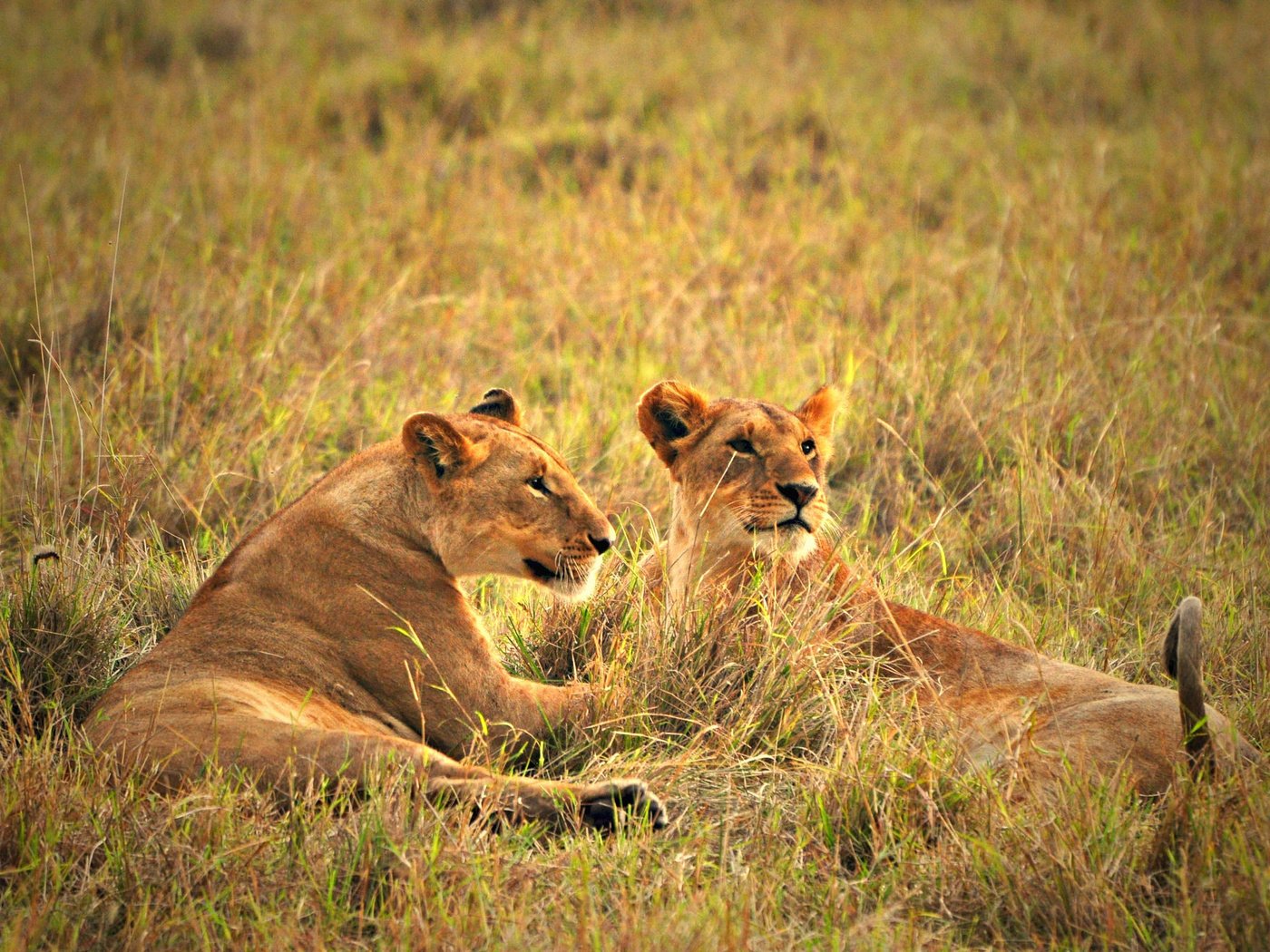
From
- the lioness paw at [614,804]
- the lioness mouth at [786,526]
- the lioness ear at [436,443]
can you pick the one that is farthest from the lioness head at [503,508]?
the lioness paw at [614,804]

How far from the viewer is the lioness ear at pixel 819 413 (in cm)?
423

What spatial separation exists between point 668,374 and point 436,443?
9.29 feet

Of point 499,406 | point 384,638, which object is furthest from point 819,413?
point 384,638

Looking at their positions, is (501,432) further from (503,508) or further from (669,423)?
(669,423)

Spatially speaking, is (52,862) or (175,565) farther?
(175,565)

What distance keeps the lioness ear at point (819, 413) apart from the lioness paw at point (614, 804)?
1.55 m

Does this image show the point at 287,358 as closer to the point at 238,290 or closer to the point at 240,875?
the point at 238,290

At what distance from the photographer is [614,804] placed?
2986 millimetres

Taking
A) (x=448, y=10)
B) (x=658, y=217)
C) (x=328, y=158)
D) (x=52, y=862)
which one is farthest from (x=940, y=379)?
(x=448, y=10)

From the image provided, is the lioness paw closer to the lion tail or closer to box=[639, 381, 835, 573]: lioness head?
box=[639, 381, 835, 573]: lioness head

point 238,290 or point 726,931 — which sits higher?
point 726,931

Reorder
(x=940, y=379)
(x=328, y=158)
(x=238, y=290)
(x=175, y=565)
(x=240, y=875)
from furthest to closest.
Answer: (x=328, y=158)
(x=238, y=290)
(x=940, y=379)
(x=175, y=565)
(x=240, y=875)

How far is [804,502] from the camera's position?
3826 millimetres

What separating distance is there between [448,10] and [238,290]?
19.1ft
